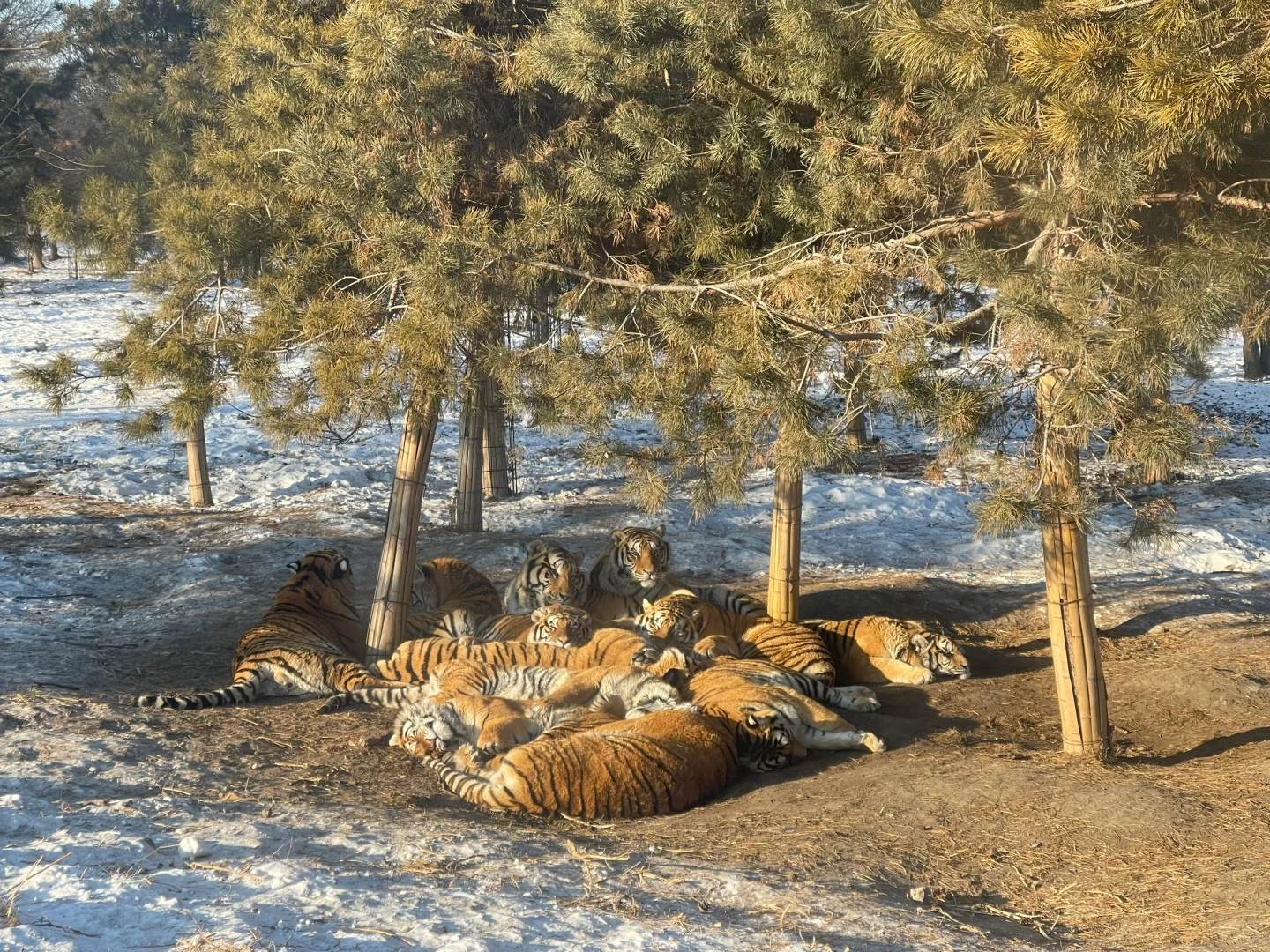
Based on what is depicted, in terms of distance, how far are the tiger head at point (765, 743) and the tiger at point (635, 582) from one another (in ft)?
8.39

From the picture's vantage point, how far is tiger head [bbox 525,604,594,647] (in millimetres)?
7461

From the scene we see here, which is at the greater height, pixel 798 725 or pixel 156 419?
pixel 156 419

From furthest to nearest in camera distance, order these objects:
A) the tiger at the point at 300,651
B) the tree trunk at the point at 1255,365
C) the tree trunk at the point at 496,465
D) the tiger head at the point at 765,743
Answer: the tree trunk at the point at 1255,365, the tree trunk at the point at 496,465, the tiger at the point at 300,651, the tiger head at the point at 765,743

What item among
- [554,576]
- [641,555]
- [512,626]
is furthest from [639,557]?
[512,626]

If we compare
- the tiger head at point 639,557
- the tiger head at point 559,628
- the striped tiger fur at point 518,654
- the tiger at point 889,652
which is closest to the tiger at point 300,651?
the striped tiger fur at point 518,654

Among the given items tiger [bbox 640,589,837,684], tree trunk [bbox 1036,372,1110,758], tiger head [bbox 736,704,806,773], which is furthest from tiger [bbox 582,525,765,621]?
tree trunk [bbox 1036,372,1110,758]

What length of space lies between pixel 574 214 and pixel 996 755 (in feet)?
11.3

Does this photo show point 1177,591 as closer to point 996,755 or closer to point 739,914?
point 996,755

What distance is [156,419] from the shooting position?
21.8ft

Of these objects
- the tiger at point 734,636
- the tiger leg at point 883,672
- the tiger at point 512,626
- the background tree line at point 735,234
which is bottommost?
the tiger leg at point 883,672

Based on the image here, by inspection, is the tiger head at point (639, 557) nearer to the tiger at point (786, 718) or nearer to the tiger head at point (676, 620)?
the tiger head at point (676, 620)

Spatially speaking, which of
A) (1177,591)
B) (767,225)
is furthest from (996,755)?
(1177,591)

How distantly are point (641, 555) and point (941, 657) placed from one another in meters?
2.27

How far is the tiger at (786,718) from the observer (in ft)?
19.8
